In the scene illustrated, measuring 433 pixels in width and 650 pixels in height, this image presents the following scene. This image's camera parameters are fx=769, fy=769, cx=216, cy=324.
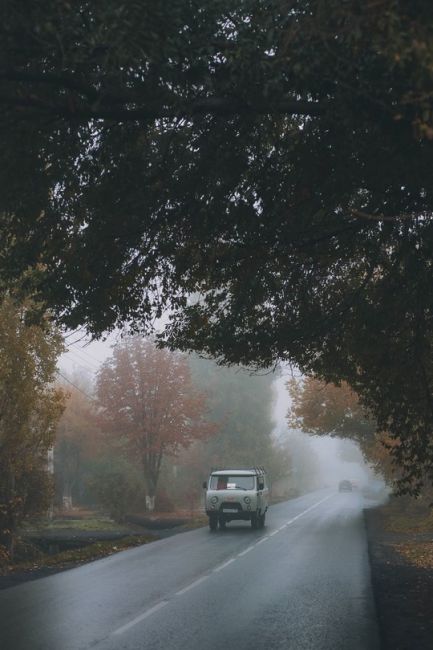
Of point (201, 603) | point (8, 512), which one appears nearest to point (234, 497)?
point (8, 512)

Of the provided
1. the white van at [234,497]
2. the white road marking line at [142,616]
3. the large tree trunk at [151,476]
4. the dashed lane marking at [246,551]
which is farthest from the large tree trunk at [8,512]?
the large tree trunk at [151,476]

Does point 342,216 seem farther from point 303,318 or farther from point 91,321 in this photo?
point 91,321

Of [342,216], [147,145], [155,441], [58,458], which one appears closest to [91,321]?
[147,145]

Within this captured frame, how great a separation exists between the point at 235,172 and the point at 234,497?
19.4m

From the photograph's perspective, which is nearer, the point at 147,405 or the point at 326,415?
the point at 326,415

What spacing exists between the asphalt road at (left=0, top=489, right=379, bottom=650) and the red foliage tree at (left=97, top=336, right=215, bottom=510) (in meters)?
21.0

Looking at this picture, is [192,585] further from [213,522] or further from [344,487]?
[344,487]

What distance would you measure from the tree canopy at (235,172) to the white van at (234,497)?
14.1 m

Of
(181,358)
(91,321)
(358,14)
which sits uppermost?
(181,358)

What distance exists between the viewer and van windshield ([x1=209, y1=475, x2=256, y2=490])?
26.7 meters

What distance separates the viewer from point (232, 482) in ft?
88.3

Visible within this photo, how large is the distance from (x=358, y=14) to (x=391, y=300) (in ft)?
18.4

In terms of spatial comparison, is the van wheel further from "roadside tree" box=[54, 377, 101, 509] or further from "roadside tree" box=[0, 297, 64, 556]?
"roadside tree" box=[54, 377, 101, 509]

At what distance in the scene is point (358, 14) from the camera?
5.58 meters
